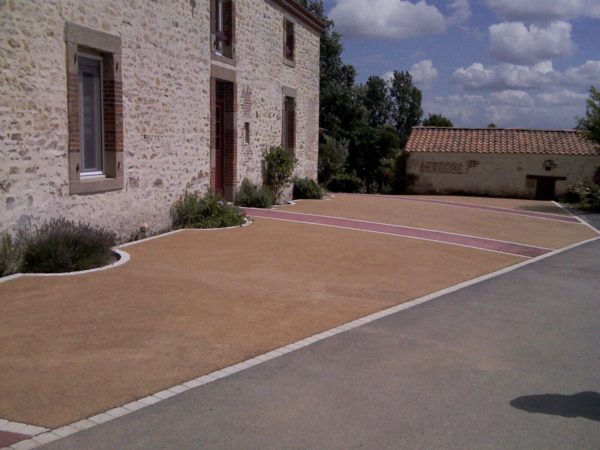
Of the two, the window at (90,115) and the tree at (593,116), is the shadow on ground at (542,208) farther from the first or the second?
the window at (90,115)

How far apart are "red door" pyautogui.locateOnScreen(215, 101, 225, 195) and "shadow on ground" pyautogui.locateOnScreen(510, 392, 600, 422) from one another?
12.1m

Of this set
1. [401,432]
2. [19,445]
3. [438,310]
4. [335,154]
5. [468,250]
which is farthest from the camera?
[335,154]

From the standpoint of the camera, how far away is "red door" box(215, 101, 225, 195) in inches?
627

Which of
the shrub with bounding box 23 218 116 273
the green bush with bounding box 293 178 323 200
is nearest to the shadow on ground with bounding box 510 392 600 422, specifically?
the shrub with bounding box 23 218 116 273

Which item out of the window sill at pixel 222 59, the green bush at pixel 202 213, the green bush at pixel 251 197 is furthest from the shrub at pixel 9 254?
the green bush at pixel 251 197

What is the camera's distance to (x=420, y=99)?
70000 millimetres

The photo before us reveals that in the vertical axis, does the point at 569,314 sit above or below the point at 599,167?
below

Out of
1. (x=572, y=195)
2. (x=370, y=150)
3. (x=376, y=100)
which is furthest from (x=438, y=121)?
(x=572, y=195)

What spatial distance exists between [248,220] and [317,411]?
388 inches

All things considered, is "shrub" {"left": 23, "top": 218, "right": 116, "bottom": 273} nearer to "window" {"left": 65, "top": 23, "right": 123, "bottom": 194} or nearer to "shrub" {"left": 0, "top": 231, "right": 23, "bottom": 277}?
"shrub" {"left": 0, "top": 231, "right": 23, "bottom": 277}

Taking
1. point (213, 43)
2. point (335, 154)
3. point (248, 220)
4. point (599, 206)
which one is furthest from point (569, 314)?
point (335, 154)

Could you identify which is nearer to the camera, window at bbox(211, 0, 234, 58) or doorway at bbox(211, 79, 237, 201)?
window at bbox(211, 0, 234, 58)

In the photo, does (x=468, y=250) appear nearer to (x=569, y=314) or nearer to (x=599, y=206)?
(x=569, y=314)

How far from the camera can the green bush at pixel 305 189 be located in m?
20.7
